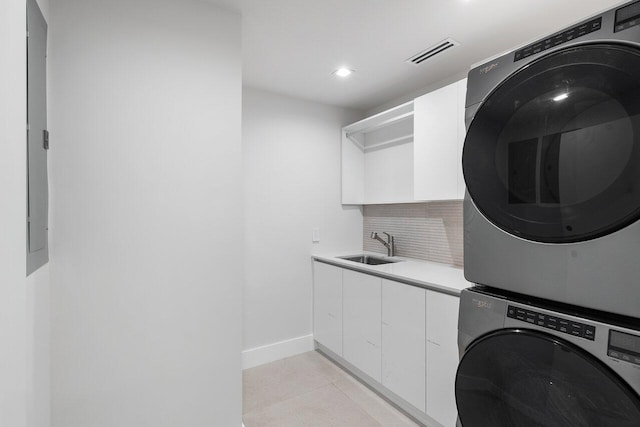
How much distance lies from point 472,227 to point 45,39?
6.27 feet

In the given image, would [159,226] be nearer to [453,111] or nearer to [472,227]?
[472,227]

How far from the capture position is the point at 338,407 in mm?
2191

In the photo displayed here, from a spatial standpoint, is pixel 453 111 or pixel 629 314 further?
pixel 453 111

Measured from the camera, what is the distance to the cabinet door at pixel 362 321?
91.4 inches

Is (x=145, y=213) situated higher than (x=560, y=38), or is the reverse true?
(x=560, y=38)

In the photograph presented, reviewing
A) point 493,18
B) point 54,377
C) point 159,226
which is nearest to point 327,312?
point 159,226

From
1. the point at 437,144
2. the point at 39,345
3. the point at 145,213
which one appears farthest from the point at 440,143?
the point at 39,345

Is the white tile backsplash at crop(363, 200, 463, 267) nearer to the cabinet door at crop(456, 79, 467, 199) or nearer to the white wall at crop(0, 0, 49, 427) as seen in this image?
the cabinet door at crop(456, 79, 467, 199)

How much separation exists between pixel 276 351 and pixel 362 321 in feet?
3.27

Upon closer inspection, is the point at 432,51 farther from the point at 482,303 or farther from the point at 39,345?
the point at 39,345

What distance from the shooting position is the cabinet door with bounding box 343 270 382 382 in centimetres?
232

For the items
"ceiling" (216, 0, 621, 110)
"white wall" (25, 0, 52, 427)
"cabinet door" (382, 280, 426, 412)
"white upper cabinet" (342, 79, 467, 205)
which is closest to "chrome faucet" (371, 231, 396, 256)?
"white upper cabinet" (342, 79, 467, 205)

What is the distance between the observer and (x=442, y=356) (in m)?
1.82

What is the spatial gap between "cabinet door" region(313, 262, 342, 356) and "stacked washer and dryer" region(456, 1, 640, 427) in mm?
1730
